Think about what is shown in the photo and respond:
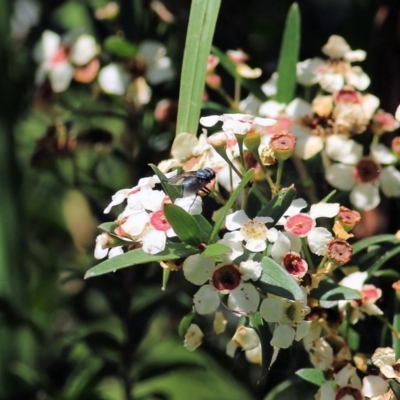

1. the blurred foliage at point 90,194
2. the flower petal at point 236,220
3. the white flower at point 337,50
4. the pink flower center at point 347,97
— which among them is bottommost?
the blurred foliage at point 90,194

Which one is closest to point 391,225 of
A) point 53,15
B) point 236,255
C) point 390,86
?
point 390,86

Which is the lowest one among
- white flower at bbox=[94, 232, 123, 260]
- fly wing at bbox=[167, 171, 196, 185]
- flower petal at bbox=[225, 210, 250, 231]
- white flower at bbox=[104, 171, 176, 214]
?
→ white flower at bbox=[94, 232, 123, 260]

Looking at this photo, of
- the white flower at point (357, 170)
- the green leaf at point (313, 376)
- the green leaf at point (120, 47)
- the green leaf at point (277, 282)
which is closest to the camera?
the green leaf at point (277, 282)

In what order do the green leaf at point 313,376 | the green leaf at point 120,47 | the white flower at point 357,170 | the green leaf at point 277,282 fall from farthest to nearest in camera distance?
the green leaf at point 120,47
the white flower at point 357,170
the green leaf at point 313,376
the green leaf at point 277,282

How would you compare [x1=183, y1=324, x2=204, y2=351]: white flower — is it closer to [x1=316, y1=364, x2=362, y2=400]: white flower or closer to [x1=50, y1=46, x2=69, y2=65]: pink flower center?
[x1=316, y1=364, x2=362, y2=400]: white flower

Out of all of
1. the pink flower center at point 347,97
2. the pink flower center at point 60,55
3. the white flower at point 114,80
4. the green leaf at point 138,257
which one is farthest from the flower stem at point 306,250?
the pink flower center at point 60,55

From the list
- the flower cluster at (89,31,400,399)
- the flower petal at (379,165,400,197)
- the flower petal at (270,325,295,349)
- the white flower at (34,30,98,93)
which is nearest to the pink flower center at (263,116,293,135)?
the flower cluster at (89,31,400,399)

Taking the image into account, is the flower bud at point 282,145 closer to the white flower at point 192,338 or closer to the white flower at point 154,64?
the white flower at point 192,338
